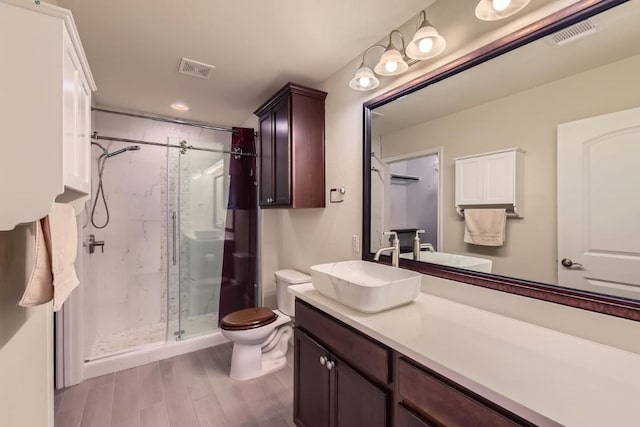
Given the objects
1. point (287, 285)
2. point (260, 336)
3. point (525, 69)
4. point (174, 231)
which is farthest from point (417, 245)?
point (174, 231)

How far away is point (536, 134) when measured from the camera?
1095 mm

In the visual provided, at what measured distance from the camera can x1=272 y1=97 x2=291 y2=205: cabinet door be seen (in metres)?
2.20

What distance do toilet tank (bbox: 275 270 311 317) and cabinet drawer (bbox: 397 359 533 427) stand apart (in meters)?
1.51

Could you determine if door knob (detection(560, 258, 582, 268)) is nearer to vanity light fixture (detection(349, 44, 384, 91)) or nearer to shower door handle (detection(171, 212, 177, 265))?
vanity light fixture (detection(349, 44, 384, 91))

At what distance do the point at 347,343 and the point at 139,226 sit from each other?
2793 millimetres

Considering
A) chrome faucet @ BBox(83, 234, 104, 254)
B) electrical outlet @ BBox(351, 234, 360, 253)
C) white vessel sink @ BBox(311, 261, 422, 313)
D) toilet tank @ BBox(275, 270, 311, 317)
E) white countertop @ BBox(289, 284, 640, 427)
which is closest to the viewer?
white countertop @ BBox(289, 284, 640, 427)

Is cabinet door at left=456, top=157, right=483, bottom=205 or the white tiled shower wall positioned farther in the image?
the white tiled shower wall

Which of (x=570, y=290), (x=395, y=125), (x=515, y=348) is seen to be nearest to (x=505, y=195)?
(x=570, y=290)

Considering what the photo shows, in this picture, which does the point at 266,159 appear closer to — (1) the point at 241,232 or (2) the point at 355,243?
(1) the point at 241,232

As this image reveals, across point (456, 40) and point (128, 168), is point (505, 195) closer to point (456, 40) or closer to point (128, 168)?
point (456, 40)

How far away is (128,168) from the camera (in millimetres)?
2930

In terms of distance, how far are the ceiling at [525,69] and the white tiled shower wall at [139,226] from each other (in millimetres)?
2168

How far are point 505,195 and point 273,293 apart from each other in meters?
2.47

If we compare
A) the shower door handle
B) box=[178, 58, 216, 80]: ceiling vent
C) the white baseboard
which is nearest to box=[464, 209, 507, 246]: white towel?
box=[178, 58, 216, 80]: ceiling vent
